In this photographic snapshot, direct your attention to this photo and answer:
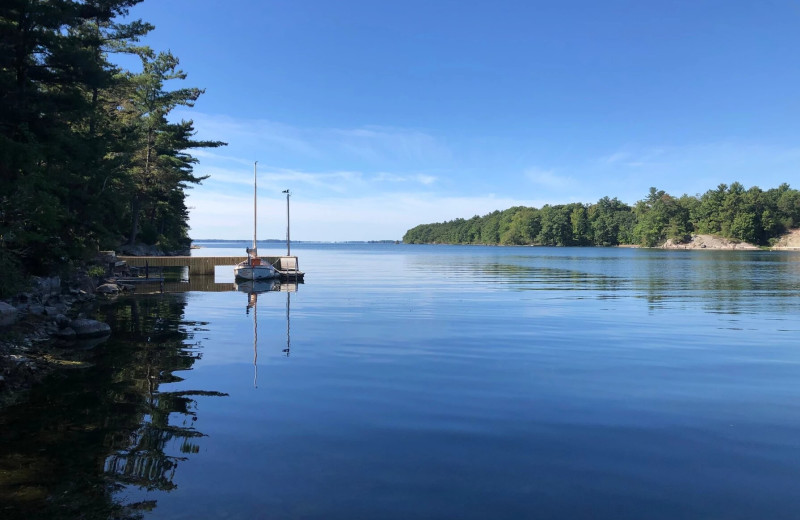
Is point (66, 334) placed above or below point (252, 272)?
below

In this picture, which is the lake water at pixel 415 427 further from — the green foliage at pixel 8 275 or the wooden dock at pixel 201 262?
the wooden dock at pixel 201 262

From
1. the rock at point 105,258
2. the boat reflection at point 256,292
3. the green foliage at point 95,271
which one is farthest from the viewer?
the rock at point 105,258

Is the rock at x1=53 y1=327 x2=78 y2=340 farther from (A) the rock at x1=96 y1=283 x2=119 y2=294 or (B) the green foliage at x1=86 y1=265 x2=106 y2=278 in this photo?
(B) the green foliage at x1=86 y1=265 x2=106 y2=278

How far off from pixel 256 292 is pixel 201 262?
1619cm

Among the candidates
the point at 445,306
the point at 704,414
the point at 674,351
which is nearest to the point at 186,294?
the point at 445,306

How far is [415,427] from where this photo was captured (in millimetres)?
9570

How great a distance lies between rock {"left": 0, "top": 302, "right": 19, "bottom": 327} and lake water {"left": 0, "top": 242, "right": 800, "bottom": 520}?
303 centimetres

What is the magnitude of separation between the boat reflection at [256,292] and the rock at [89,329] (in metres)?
5.30

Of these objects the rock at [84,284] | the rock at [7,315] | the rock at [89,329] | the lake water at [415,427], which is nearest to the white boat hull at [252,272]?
the rock at [84,284]

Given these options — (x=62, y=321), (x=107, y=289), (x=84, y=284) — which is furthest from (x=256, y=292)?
(x=62, y=321)

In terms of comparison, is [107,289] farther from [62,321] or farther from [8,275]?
[8,275]

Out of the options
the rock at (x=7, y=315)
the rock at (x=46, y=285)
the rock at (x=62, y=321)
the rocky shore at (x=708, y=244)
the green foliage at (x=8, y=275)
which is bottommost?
the rock at (x=62, y=321)

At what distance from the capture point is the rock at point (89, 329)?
18.2 metres

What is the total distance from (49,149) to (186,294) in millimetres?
16488
